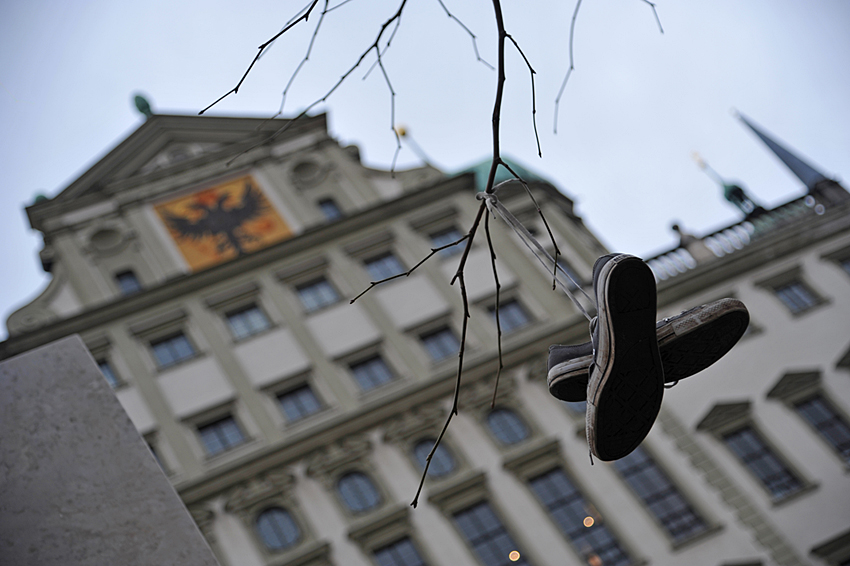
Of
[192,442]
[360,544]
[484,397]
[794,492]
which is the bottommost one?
[794,492]

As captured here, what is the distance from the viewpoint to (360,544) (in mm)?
15117

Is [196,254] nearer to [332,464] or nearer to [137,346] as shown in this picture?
[137,346]

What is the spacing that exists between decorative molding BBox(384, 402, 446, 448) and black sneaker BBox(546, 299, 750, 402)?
513 inches

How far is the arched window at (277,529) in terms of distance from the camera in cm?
1541

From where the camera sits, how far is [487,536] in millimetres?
15227

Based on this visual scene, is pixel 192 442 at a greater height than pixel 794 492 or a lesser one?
greater

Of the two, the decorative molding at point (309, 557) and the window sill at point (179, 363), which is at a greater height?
the window sill at point (179, 363)

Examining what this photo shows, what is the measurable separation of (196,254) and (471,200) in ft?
21.4

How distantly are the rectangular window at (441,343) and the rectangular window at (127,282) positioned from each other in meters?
6.61

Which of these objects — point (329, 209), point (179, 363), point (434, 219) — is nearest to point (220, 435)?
point (179, 363)

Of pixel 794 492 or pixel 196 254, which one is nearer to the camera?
pixel 794 492

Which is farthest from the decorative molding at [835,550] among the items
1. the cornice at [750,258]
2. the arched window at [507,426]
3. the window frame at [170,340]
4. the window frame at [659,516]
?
the window frame at [170,340]

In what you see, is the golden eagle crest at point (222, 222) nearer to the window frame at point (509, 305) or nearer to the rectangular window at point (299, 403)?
the rectangular window at point (299, 403)

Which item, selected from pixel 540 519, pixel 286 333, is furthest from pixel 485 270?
pixel 540 519
